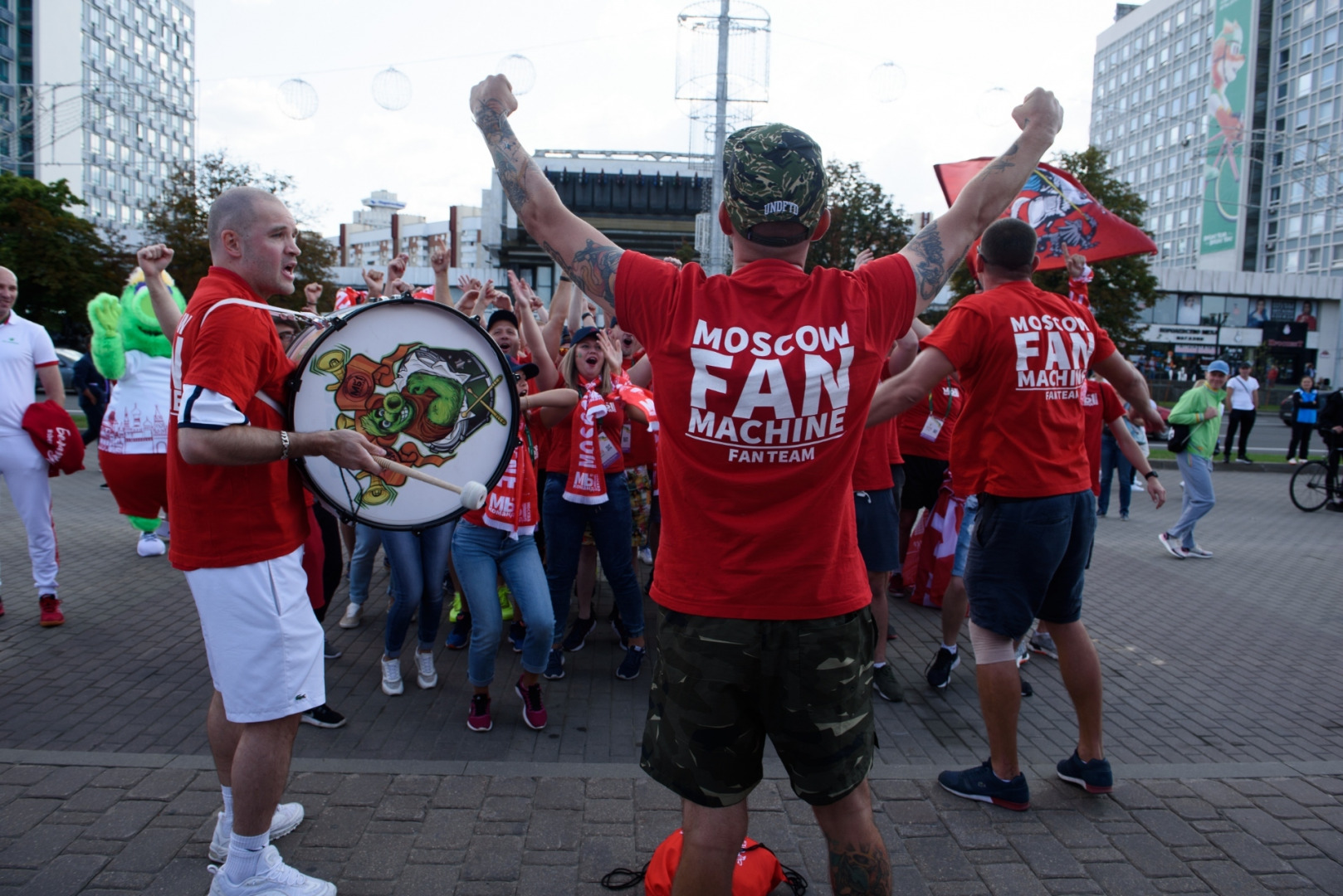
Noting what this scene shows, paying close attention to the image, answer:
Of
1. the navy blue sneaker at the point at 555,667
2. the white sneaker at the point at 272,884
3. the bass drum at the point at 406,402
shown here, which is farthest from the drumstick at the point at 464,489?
the navy blue sneaker at the point at 555,667

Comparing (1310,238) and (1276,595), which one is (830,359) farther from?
(1310,238)

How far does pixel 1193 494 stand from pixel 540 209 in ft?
28.0

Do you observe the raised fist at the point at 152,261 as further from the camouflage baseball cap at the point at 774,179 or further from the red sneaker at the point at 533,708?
the camouflage baseball cap at the point at 774,179

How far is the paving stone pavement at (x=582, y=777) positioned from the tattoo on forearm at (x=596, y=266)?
1.98 metres

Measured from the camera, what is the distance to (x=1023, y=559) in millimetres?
3285

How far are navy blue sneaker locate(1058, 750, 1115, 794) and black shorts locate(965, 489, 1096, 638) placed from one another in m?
0.64

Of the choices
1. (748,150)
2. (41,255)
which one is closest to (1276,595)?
(748,150)

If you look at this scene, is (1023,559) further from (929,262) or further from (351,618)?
(351,618)

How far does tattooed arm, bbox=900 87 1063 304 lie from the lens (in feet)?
6.79

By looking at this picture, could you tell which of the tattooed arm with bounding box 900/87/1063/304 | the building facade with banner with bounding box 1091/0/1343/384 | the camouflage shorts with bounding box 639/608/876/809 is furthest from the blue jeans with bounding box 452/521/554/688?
the building facade with banner with bounding box 1091/0/1343/384

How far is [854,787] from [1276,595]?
6.98 metres

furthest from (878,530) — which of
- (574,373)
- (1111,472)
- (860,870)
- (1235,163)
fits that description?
(1235,163)

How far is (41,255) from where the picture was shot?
82.0 ft

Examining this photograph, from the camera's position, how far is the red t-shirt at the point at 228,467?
2371 millimetres
